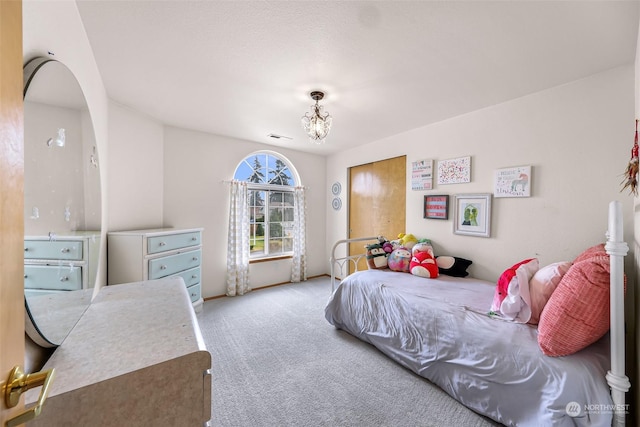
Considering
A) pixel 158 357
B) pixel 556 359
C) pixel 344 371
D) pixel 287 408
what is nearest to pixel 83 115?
pixel 158 357

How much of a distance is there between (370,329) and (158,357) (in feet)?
6.32

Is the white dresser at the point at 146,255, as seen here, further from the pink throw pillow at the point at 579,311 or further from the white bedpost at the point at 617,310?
the white bedpost at the point at 617,310

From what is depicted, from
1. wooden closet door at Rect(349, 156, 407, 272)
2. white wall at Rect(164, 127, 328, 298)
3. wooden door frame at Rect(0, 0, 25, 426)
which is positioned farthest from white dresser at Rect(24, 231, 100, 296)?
wooden closet door at Rect(349, 156, 407, 272)

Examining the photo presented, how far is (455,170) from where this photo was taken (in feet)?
9.11

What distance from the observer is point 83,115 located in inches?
49.3

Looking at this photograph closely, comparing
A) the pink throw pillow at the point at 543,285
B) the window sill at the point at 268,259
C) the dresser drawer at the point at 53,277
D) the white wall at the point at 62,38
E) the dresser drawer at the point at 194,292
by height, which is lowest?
the dresser drawer at the point at 194,292

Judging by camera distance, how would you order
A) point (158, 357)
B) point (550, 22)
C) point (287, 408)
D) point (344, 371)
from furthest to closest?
point (344, 371) < point (287, 408) < point (550, 22) < point (158, 357)

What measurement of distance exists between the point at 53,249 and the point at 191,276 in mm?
2289

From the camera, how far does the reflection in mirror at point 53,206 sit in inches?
28.1

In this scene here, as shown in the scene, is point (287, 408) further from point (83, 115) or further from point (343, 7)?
point (343, 7)

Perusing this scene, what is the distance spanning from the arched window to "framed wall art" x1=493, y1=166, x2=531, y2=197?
2.94 metres

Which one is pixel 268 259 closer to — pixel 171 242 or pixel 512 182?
pixel 171 242

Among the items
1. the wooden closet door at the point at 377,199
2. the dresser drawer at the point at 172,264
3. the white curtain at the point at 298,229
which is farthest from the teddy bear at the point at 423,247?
the dresser drawer at the point at 172,264

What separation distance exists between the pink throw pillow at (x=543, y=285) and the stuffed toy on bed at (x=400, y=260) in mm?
1263
